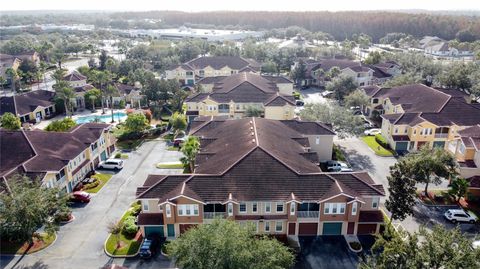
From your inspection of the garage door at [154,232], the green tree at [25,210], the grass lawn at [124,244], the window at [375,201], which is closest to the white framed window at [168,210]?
the garage door at [154,232]

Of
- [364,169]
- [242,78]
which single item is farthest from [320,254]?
[242,78]

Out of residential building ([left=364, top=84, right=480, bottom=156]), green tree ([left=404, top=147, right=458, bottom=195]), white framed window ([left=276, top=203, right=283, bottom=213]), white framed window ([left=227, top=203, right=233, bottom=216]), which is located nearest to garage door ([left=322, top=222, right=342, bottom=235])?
white framed window ([left=276, top=203, right=283, bottom=213])

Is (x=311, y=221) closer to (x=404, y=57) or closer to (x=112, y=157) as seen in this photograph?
(x=112, y=157)

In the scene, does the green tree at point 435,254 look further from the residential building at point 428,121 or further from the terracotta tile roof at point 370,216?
the residential building at point 428,121

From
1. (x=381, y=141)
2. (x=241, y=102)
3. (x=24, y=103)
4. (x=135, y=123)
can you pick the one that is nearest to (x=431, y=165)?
(x=381, y=141)

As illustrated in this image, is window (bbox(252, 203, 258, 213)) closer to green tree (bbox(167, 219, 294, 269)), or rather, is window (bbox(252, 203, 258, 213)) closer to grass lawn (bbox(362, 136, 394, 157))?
green tree (bbox(167, 219, 294, 269))

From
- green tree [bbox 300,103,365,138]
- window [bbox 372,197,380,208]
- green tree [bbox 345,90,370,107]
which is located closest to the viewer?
window [bbox 372,197,380,208]
